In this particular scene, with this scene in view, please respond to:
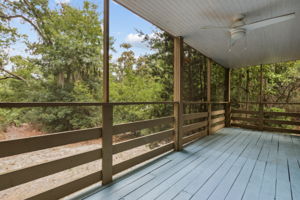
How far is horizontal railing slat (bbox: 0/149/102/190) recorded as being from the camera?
1295 mm

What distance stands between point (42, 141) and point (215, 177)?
7.16 ft

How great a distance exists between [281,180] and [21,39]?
16.3ft

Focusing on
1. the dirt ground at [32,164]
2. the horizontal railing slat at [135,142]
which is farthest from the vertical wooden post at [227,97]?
the dirt ground at [32,164]

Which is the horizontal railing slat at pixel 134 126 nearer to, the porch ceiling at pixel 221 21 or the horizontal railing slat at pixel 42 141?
the horizontal railing slat at pixel 42 141

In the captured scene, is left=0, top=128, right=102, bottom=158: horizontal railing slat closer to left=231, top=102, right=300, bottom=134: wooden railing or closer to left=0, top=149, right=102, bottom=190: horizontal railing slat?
left=0, top=149, right=102, bottom=190: horizontal railing slat

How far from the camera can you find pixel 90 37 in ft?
16.3

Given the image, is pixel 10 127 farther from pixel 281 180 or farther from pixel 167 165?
pixel 281 180

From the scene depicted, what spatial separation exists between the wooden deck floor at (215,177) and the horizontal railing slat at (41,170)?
423 millimetres

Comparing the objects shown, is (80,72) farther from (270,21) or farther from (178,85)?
(270,21)

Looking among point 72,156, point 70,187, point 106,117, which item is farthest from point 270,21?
point 70,187

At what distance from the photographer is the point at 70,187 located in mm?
1681

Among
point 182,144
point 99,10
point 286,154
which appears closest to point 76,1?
point 99,10

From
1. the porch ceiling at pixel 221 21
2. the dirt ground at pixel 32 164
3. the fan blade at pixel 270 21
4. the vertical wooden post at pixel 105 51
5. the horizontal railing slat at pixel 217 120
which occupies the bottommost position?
the dirt ground at pixel 32 164

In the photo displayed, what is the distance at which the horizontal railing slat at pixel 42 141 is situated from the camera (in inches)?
51.5
